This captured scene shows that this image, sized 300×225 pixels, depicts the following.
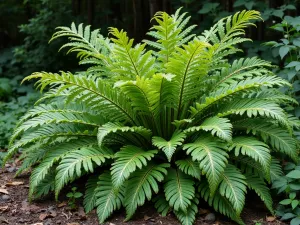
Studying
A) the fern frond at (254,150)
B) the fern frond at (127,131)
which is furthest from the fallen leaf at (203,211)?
the fern frond at (127,131)

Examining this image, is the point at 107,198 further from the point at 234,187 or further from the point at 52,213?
the point at 234,187

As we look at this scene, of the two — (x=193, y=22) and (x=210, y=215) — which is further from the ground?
(x=193, y=22)

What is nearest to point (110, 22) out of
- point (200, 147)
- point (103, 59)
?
point (103, 59)

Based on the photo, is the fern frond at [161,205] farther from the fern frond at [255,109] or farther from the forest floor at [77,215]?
the fern frond at [255,109]

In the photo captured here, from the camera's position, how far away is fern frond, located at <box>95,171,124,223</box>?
3.38 meters

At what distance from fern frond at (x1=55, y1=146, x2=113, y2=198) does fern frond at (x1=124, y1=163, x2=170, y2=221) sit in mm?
311

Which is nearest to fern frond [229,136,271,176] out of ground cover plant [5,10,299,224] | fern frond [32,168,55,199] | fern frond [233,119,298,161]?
ground cover plant [5,10,299,224]

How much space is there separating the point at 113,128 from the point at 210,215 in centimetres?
114

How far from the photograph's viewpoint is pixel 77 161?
3426mm

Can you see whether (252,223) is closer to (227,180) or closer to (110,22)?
(227,180)

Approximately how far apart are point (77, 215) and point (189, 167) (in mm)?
1089

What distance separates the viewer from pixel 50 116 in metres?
3.92

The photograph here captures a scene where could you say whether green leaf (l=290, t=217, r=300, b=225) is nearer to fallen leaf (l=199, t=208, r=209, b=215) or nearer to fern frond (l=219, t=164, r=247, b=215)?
fern frond (l=219, t=164, r=247, b=215)

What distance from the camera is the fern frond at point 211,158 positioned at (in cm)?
315
